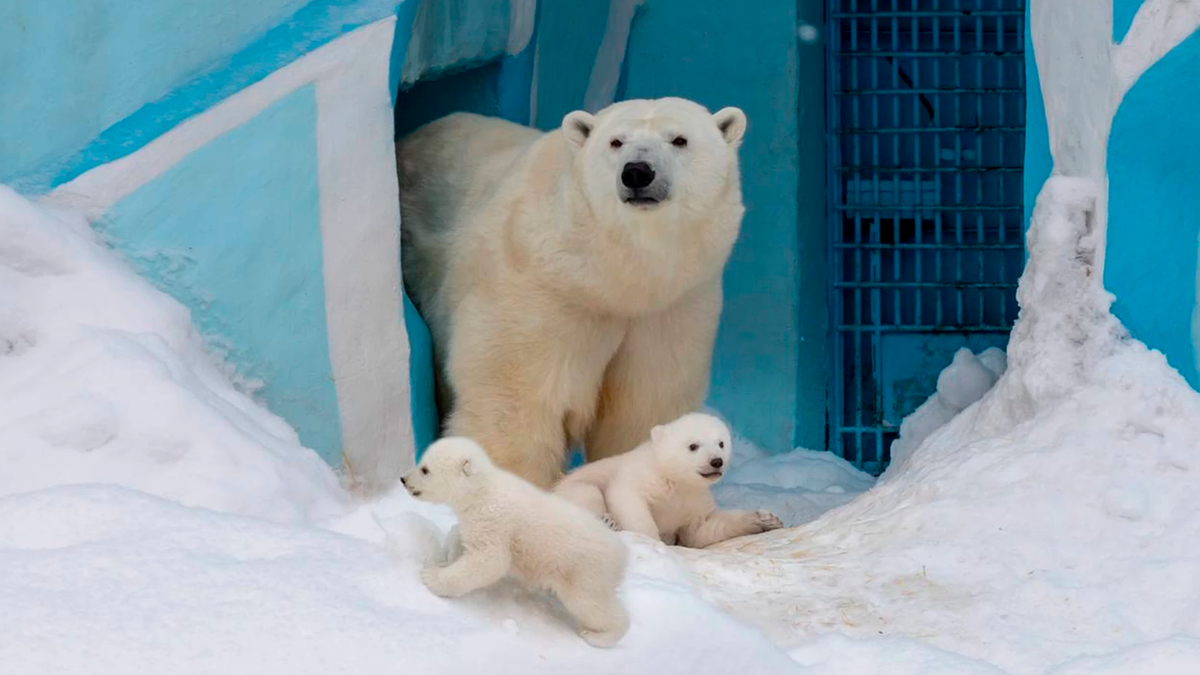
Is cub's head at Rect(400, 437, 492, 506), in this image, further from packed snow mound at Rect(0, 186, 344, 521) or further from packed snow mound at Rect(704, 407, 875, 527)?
packed snow mound at Rect(704, 407, 875, 527)

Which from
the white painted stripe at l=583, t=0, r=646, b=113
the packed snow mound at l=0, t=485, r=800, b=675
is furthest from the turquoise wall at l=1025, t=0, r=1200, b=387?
the white painted stripe at l=583, t=0, r=646, b=113

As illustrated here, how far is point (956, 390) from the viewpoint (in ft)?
14.4

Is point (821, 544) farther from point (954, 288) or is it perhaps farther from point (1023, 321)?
point (954, 288)

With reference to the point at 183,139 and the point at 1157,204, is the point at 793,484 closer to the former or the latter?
the point at 1157,204

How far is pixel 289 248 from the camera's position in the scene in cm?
382

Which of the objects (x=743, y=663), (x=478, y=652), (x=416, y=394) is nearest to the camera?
(x=478, y=652)

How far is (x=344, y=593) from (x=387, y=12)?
2.08 m

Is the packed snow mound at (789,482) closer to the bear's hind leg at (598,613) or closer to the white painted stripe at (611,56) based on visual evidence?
the white painted stripe at (611,56)

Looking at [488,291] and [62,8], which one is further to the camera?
[488,291]

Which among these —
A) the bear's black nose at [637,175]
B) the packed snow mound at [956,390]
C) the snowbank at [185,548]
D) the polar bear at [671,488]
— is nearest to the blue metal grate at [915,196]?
the packed snow mound at [956,390]

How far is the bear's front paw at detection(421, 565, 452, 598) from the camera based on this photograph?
2.39 meters

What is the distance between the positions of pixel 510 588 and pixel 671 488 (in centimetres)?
123

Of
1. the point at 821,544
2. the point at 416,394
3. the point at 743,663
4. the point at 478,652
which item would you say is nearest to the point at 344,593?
the point at 478,652

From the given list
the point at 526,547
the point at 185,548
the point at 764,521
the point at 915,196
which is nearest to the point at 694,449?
the point at 764,521
